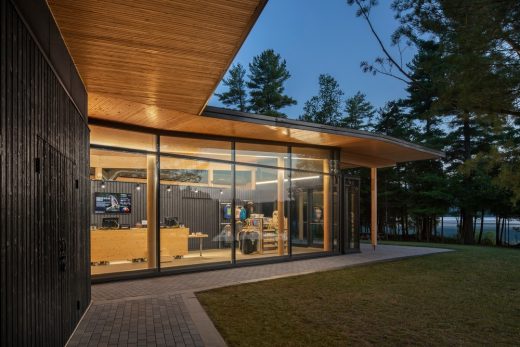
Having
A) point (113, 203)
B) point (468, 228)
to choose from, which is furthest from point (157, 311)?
point (468, 228)

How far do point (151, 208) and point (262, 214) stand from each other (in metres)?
3.40

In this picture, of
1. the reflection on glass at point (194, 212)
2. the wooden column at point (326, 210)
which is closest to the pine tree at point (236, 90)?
the wooden column at point (326, 210)

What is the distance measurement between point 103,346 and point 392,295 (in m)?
5.06

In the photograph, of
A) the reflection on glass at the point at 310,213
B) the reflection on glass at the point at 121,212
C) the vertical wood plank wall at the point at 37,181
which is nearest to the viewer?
the vertical wood plank wall at the point at 37,181

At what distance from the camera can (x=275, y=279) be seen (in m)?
9.23

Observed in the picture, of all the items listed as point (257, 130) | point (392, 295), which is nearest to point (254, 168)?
point (257, 130)

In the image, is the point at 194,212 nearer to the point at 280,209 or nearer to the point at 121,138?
the point at 121,138

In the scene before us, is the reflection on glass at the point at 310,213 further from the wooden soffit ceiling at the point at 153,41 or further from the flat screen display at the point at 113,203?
the wooden soffit ceiling at the point at 153,41

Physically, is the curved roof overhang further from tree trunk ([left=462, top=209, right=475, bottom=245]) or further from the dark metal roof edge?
tree trunk ([left=462, top=209, right=475, bottom=245])

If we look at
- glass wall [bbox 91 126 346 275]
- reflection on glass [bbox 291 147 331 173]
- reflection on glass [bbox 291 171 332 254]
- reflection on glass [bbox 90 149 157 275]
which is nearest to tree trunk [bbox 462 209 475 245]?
glass wall [bbox 91 126 346 275]

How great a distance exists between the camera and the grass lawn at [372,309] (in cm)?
525

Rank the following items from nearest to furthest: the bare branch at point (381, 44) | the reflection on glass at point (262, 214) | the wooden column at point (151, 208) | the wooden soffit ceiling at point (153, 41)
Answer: the wooden soffit ceiling at point (153, 41), the bare branch at point (381, 44), the wooden column at point (151, 208), the reflection on glass at point (262, 214)

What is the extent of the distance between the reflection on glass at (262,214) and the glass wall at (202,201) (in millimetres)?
28

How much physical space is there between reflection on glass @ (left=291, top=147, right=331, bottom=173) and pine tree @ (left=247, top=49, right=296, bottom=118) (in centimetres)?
2200
